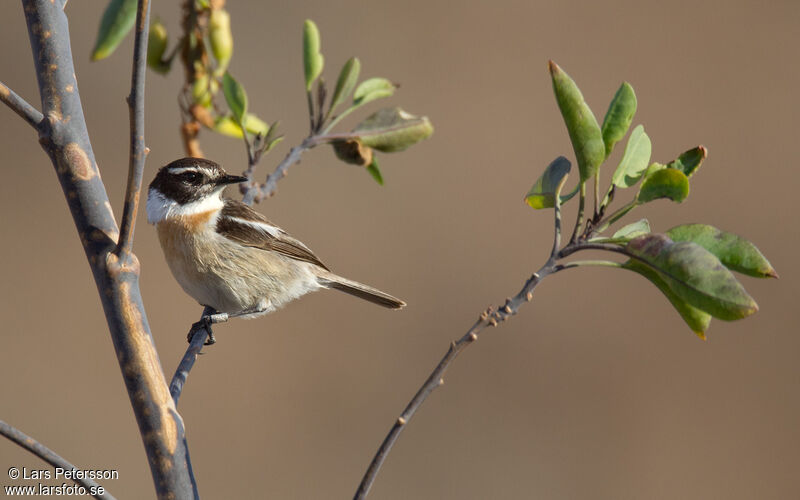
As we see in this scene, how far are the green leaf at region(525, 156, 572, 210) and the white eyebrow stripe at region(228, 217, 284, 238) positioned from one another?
9.26 feet

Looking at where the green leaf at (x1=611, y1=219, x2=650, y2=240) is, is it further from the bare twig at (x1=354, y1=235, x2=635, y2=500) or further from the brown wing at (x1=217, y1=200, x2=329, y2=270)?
the brown wing at (x1=217, y1=200, x2=329, y2=270)

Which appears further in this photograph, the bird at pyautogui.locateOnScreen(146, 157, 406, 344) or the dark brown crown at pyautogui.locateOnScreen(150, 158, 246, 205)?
the dark brown crown at pyautogui.locateOnScreen(150, 158, 246, 205)

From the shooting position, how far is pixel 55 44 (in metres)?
1.98

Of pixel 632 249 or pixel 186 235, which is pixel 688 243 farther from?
pixel 186 235

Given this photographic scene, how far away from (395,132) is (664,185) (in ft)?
4.80

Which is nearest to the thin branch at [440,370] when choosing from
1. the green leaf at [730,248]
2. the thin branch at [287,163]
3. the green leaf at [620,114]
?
the green leaf at [730,248]

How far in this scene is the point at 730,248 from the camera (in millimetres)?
1818

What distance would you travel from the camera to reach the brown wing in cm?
463

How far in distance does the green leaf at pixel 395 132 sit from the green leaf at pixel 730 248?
150cm

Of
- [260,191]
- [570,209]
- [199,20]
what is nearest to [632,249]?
[260,191]

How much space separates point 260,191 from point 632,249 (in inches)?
77.8

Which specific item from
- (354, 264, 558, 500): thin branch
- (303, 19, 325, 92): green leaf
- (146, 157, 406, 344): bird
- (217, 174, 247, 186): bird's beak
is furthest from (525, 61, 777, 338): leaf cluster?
(146, 157, 406, 344): bird

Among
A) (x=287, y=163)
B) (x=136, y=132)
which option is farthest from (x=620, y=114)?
(x=287, y=163)

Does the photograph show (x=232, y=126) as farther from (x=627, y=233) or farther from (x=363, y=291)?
(x=627, y=233)
